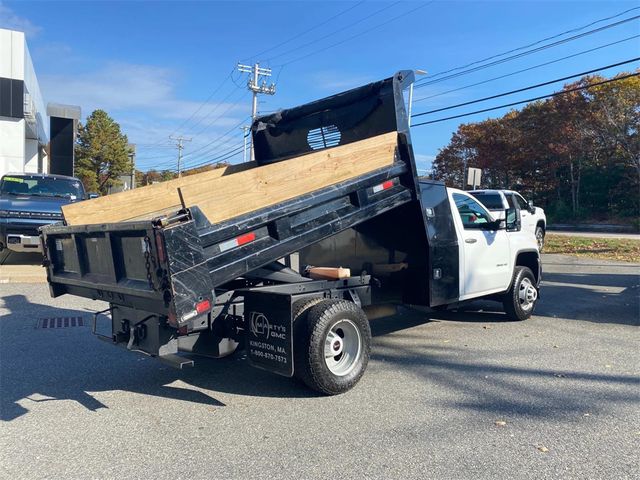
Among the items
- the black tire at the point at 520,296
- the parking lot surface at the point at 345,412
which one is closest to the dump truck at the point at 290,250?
the parking lot surface at the point at 345,412

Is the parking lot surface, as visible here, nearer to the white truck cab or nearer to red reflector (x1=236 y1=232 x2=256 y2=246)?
the white truck cab

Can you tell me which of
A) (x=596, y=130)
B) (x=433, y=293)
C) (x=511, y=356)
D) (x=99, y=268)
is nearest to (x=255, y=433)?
(x=99, y=268)

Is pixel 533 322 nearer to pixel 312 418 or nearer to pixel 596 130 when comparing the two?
pixel 312 418

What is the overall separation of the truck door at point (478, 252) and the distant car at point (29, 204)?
24.7 feet

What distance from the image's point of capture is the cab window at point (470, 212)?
699 centimetres

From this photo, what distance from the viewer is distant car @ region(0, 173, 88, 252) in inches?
446

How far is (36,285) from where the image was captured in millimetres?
10688

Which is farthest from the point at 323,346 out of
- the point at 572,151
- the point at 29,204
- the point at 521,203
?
the point at 572,151

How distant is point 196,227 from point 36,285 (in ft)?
27.1

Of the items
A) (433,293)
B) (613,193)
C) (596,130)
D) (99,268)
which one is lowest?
(433,293)

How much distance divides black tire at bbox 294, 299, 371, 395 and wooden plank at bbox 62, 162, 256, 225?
162cm

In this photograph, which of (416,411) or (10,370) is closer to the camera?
(416,411)

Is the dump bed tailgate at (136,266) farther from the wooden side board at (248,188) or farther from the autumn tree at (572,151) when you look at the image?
the autumn tree at (572,151)

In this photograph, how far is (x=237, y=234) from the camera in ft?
13.9
